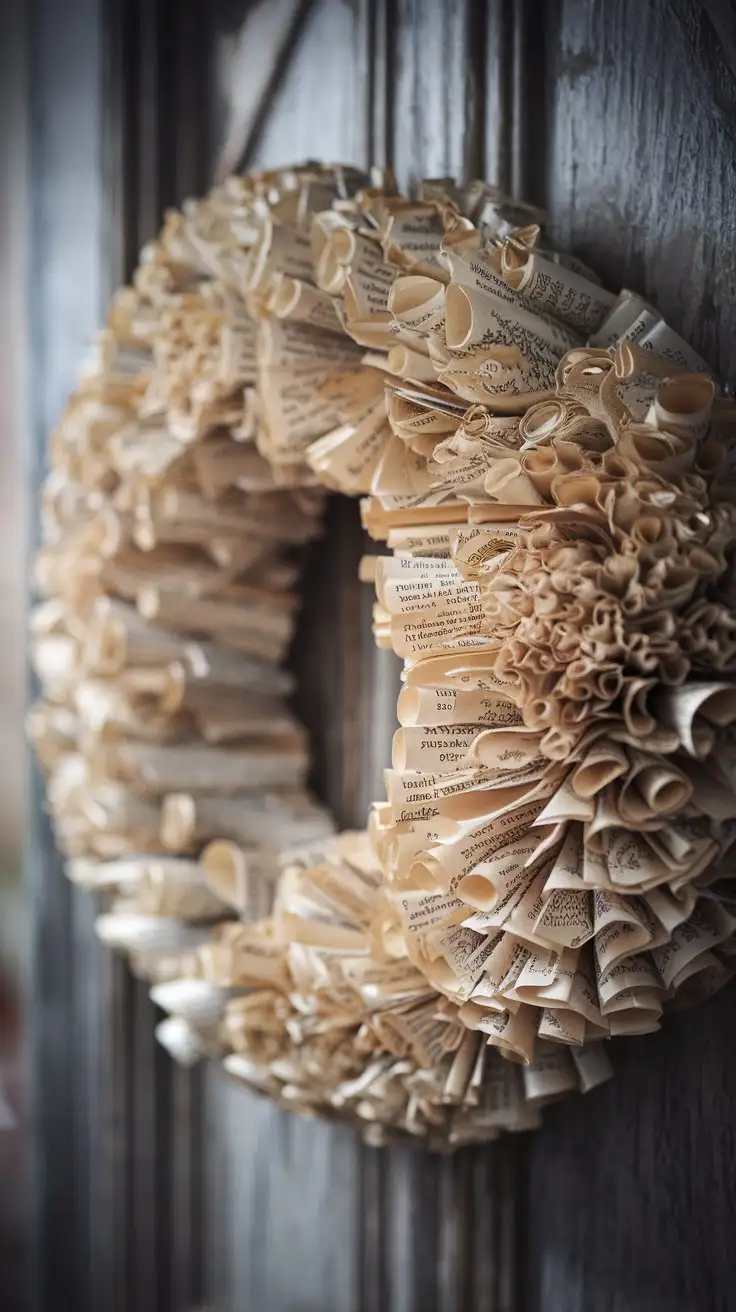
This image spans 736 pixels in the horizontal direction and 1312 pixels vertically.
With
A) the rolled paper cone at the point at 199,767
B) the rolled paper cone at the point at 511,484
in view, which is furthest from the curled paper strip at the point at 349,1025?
the rolled paper cone at the point at 511,484

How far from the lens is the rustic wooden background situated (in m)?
0.67

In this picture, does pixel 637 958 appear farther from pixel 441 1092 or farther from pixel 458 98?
pixel 458 98

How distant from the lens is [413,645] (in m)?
0.62

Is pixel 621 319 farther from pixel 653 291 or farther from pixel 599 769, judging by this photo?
pixel 599 769

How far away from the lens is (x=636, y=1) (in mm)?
677

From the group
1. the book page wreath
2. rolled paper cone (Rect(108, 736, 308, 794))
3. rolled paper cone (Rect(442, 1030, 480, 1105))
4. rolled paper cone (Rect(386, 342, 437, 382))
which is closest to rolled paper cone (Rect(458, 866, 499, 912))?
the book page wreath

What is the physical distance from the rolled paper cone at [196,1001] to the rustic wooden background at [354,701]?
0.18 metres

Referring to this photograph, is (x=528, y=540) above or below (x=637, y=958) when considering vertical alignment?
above

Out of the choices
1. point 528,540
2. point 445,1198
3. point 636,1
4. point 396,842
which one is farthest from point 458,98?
point 445,1198

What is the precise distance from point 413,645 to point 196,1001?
36cm

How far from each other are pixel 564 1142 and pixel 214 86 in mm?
894

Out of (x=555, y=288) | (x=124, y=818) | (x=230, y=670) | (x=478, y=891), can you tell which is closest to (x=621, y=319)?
(x=555, y=288)

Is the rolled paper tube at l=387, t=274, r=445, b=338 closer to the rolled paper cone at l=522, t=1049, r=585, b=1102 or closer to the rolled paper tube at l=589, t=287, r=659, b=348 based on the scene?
the rolled paper tube at l=589, t=287, r=659, b=348

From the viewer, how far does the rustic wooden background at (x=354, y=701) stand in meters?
0.67
